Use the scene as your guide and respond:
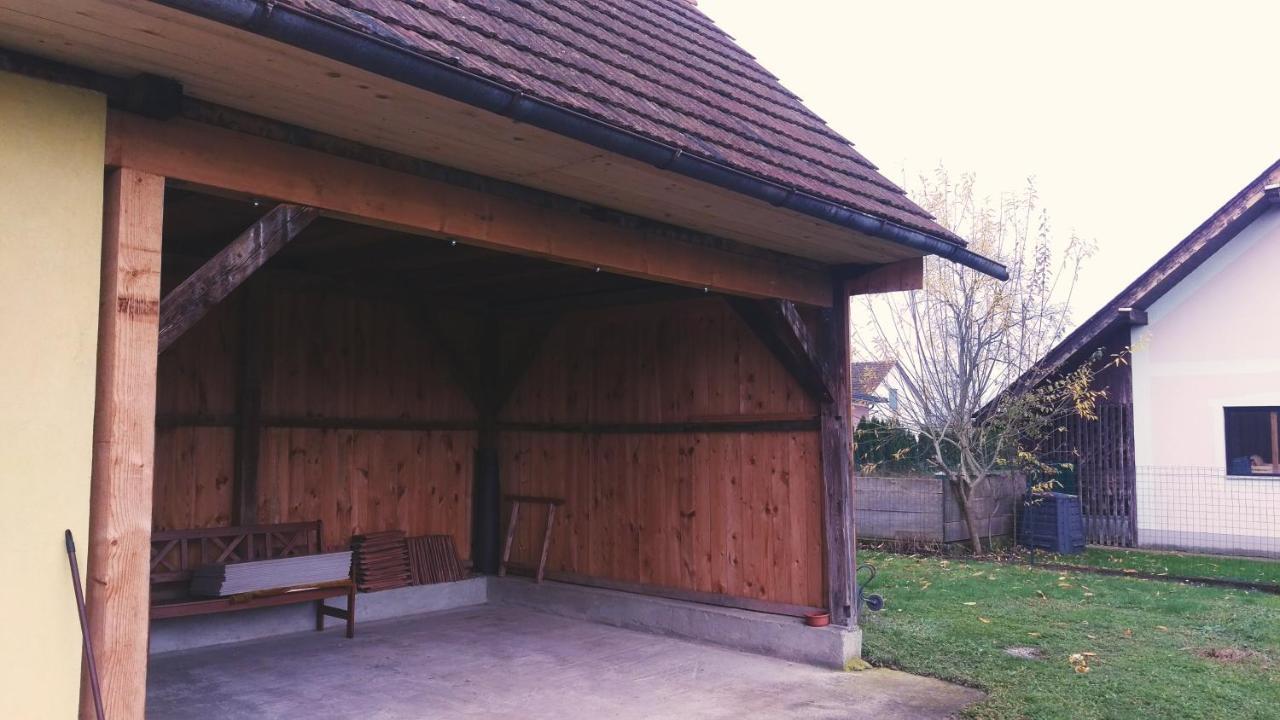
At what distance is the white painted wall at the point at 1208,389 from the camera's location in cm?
1165

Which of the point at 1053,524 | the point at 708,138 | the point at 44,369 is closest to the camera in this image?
the point at 44,369

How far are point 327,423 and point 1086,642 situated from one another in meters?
6.03

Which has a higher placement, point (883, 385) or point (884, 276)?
point (884, 276)

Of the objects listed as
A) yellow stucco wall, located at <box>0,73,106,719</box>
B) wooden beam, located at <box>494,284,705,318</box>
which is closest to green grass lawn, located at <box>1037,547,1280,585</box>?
wooden beam, located at <box>494,284,705,318</box>

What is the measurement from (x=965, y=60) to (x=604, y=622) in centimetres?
3447

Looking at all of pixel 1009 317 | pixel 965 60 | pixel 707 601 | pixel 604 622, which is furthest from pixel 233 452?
pixel 965 60

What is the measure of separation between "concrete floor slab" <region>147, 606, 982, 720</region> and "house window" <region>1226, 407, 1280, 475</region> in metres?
8.27

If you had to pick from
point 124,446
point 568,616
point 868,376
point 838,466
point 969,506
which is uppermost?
point 868,376

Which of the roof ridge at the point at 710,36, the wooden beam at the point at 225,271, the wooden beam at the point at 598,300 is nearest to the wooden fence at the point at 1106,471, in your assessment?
the wooden beam at the point at 598,300

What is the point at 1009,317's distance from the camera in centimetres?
1205

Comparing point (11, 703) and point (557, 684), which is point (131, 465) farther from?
point (557, 684)

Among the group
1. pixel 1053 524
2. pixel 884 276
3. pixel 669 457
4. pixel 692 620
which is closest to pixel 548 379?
pixel 669 457

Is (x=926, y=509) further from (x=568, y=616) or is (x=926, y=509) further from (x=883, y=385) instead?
(x=568, y=616)

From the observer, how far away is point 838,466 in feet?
21.5
